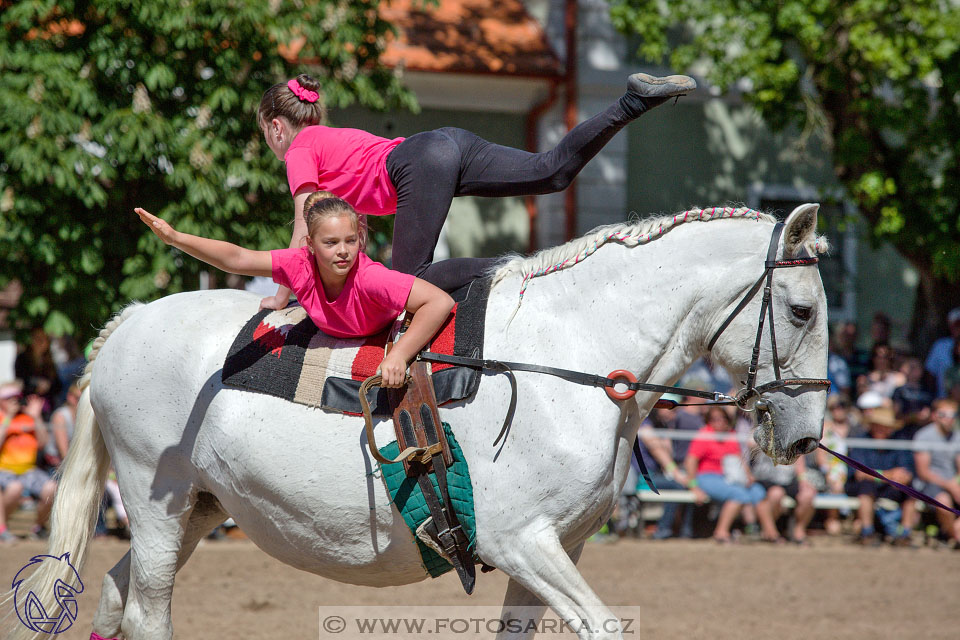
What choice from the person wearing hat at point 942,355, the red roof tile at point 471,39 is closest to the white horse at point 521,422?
the person wearing hat at point 942,355

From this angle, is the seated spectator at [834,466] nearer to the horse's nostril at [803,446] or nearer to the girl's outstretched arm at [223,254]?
the horse's nostril at [803,446]

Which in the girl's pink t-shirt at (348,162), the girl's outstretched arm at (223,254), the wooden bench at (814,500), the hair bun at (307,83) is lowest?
the wooden bench at (814,500)

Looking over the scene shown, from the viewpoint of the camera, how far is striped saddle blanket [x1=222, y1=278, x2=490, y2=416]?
2.97 m

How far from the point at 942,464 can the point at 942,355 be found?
1.92 metres

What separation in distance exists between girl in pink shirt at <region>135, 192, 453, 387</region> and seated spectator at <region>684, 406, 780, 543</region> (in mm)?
6491

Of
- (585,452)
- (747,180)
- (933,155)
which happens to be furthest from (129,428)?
(747,180)

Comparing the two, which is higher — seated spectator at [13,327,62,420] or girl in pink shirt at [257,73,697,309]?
girl in pink shirt at [257,73,697,309]

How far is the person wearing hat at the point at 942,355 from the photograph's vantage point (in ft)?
33.4

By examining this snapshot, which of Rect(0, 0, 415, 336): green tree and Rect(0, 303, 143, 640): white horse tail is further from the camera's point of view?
Rect(0, 0, 415, 336): green tree

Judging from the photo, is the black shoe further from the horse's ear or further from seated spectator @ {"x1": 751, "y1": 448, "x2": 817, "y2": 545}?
seated spectator @ {"x1": 751, "y1": 448, "x2": 817, "y2": 545}

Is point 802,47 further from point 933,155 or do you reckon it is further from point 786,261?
point 786,261

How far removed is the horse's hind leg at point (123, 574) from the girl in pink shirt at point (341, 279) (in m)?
0.98

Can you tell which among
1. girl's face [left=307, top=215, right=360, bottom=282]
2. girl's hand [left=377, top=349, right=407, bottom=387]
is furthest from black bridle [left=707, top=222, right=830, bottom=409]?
girl's face [left=307, top=215, right=360, bottom=282]

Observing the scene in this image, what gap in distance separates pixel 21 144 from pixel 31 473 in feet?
9.49
